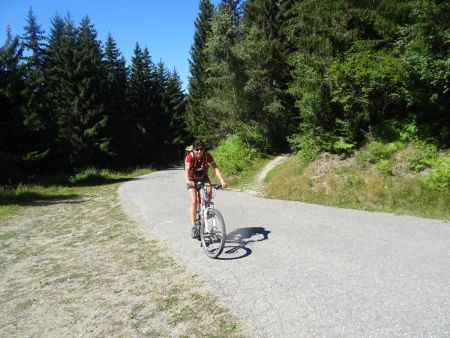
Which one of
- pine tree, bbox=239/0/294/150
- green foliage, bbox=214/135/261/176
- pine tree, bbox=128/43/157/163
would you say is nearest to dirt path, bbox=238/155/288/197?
green foliage, bbox=214/135/261/176

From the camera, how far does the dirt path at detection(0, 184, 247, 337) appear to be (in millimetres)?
4277

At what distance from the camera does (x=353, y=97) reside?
13.1 metres

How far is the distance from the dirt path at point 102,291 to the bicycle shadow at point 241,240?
994mm

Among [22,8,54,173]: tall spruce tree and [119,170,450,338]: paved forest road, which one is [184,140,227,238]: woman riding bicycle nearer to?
[119,170,450,338]: paved forest road

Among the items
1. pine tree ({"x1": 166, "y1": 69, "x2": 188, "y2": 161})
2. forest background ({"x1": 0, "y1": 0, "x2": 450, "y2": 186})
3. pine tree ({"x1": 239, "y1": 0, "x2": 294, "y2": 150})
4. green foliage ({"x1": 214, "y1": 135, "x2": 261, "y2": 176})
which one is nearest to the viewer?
forest background ({"x1": 0, "y1": 0, "x2": 450, "y2": 186})

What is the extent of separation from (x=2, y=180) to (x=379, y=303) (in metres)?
26.1

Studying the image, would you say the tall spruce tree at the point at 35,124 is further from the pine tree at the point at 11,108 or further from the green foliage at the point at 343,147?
the green foliage at the point at 343,147

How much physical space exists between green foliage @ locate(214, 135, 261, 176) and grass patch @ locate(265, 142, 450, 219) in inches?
233

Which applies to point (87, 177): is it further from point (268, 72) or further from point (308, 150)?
point (308, 150)

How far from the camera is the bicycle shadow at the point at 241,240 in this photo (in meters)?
6.31

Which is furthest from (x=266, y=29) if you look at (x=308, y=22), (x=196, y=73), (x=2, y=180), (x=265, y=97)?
(x=2, y=180)

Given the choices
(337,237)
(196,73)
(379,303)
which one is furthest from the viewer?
(196,73)

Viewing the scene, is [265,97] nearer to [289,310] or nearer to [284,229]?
[284,229]

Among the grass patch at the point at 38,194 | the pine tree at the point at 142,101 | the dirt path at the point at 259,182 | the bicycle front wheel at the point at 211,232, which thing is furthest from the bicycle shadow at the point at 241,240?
the pine tree at the point at 142,101
